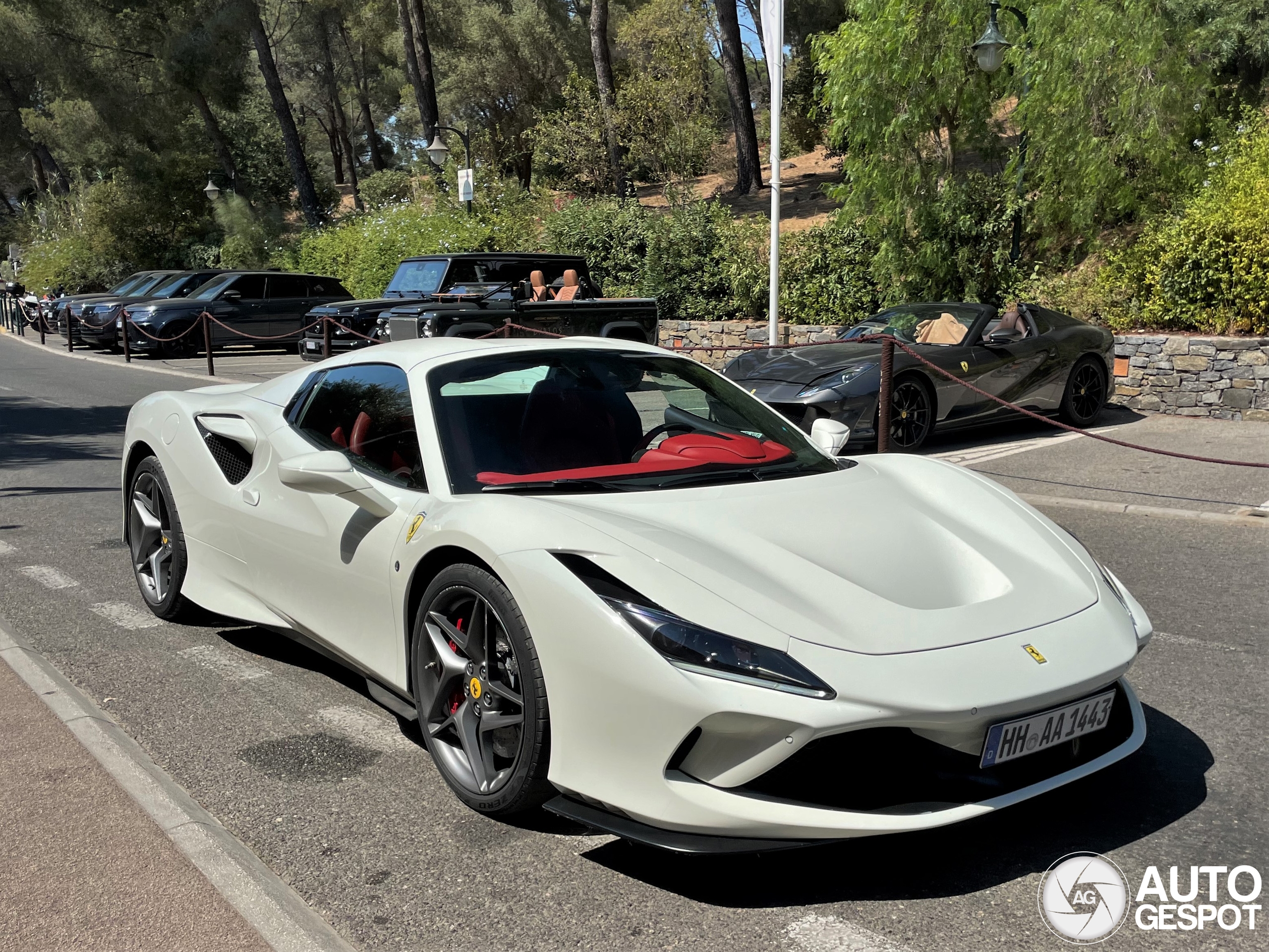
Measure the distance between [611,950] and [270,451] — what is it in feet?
8.49

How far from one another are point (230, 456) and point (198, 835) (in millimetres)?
1994

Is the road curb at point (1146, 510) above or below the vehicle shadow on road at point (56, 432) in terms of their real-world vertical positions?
below

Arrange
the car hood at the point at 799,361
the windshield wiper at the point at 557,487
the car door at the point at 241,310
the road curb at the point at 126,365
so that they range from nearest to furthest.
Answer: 1. the windshield wiper at the point at 557,487
2. the car hood at the point at 799,361
3. the road curb at the point at 126,365
4. the car door at the point at 241,310

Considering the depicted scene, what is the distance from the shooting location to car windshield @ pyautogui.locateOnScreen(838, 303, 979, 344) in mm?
10523

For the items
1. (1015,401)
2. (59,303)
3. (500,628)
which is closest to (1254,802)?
(500,628)

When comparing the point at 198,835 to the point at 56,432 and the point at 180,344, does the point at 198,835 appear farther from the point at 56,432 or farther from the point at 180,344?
the point at 180,344

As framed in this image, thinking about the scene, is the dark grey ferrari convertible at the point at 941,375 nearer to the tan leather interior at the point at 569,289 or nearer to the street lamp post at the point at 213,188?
the tan leather interior at the point at 569,289

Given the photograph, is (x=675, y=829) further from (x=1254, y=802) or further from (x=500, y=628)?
(x=1254, y=802)

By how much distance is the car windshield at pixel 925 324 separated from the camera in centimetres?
1052

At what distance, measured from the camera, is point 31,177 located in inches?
2618

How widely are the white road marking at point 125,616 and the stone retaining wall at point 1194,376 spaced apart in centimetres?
1110

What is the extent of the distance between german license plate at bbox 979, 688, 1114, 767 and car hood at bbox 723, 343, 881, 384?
22.1 ft

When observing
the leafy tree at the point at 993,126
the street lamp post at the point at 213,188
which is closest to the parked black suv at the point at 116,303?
the street lamp post at the point at 213,188

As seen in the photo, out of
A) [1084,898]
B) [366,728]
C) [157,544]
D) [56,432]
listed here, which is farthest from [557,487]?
[56,432]
